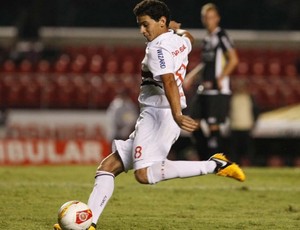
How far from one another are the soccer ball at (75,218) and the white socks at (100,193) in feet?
0.38

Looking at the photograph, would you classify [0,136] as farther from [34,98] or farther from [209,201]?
[209,201]

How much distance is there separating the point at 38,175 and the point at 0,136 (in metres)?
6.45

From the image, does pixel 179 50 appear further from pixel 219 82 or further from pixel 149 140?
pixel 219 82

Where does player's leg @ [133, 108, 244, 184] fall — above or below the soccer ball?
above

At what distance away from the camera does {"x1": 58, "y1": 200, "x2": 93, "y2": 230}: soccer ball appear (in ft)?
21.7

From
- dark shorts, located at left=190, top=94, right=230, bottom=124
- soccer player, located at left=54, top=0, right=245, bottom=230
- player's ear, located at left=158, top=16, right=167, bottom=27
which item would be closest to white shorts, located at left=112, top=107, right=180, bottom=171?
soccer player, located at left=54, top=0, right=245, bottom=230

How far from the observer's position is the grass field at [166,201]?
7562mm

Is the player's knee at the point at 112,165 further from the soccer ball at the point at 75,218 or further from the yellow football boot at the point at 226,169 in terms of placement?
the yellow football boot at the point at 226,169

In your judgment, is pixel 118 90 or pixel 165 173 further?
pixel 118 90

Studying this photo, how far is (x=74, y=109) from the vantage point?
19250 mm

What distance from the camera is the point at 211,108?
12023 millimetres

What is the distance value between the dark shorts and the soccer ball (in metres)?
5.59

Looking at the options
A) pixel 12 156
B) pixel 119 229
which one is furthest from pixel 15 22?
pixel 119 229

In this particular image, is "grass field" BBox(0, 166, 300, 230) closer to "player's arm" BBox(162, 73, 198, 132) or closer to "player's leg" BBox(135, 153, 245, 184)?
"player's leg" BBox(135, 153, 245, 184)
